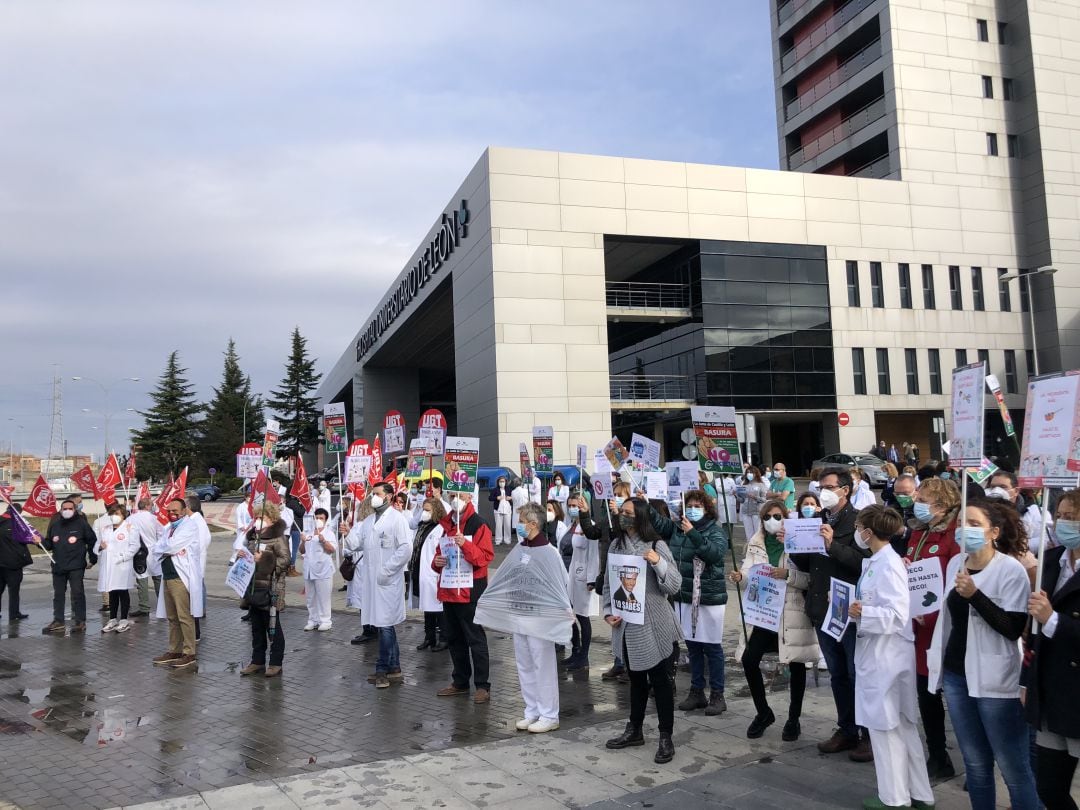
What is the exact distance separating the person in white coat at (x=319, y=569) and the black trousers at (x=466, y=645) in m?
3.22

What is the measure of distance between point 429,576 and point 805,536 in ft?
17.1

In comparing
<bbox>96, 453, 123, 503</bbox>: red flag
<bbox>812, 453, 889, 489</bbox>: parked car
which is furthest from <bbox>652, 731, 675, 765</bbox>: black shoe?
<bbox>812, 453, 889, 489</bbox>: parked car

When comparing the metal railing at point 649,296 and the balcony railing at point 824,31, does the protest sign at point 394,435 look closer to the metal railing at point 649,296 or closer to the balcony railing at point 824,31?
the metal railing at point 649,296

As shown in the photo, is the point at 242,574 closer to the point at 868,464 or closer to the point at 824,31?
the point at 868,464

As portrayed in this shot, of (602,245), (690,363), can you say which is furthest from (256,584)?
(690,363)

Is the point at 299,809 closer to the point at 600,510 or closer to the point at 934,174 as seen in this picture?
the point at 600,510

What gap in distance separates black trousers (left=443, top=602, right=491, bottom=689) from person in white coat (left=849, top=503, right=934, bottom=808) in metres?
3.93

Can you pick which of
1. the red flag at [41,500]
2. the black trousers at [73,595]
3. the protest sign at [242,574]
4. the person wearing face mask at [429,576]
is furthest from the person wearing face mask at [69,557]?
the person wearing face mask at [429,576]

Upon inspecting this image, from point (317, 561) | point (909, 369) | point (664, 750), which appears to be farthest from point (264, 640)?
point (909, 369)

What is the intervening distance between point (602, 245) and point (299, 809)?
96.9 ft

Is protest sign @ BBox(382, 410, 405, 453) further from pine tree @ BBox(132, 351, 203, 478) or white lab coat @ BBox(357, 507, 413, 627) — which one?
pine tree @ BBox(132, 351, 203, 478)

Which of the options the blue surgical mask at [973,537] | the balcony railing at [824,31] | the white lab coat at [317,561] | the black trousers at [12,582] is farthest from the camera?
the balcony railing at [824,31]

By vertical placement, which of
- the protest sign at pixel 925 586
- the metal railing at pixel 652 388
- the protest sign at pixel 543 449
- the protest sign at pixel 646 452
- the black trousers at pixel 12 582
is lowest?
the black trousers at pixel 12 582

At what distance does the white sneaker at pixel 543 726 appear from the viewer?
695 cm
